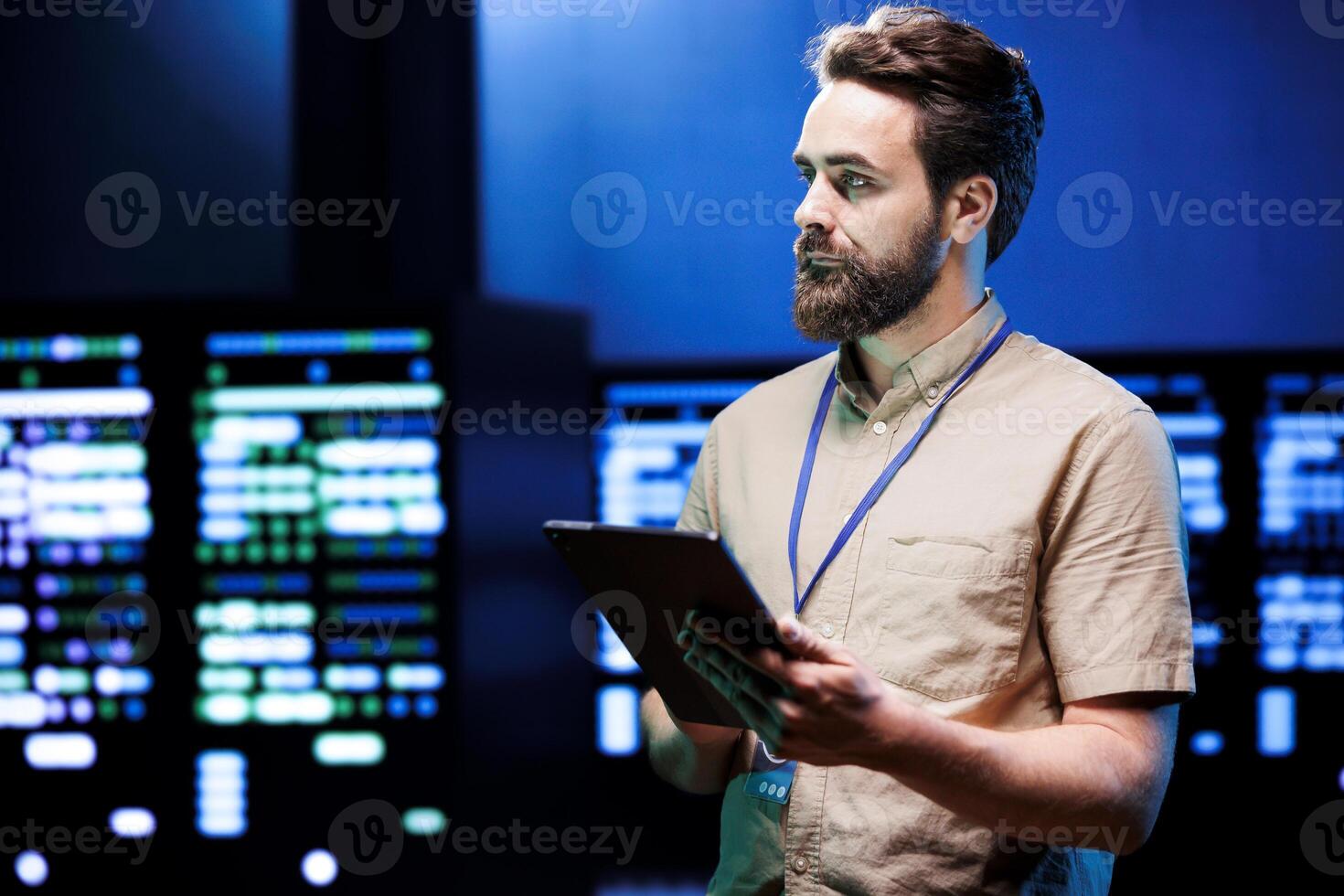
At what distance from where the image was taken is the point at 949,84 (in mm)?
1304

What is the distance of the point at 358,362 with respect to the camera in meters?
2.42

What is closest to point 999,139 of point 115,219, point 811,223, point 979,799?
point 811,223

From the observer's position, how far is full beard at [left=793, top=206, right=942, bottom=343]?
4.26 feet

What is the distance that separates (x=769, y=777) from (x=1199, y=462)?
1.38 m

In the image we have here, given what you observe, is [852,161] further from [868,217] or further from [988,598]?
[988,598]

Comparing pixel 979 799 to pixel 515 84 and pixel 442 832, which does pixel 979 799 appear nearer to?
pixel 442 832

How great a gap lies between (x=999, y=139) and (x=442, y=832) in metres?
1.75

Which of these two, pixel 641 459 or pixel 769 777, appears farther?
pixel 641 459

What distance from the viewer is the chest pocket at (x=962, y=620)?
118cm

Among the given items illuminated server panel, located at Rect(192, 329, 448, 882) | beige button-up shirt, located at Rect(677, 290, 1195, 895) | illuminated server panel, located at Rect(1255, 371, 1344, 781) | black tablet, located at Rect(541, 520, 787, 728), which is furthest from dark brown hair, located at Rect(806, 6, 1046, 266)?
illuminated server panel, located at Rect(192, 329, 448, 882)

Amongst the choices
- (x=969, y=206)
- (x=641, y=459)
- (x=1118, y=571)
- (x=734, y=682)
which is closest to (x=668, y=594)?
(x=734, y=682)

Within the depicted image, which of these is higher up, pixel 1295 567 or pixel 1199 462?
pixel 1199 462

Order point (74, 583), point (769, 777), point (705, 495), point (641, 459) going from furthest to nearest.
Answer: point (74, 583)
point (641, 459)
point (705, 495)
point (769, 777)

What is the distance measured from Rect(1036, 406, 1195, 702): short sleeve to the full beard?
0.26 m
